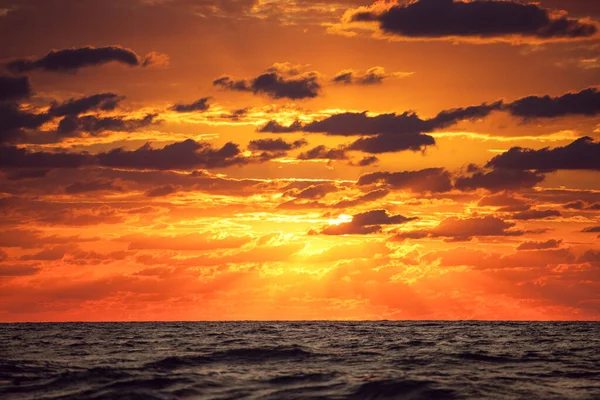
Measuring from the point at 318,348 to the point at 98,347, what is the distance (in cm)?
2238

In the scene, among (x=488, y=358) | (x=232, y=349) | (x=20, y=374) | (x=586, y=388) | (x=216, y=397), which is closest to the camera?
(x=216, y=397)

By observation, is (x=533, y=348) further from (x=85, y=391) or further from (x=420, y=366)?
(x=85, y=391)

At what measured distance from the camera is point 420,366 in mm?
44531

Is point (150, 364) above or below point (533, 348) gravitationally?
above

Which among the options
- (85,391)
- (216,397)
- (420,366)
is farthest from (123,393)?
(420,366)

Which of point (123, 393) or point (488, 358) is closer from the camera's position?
point (123, 393)

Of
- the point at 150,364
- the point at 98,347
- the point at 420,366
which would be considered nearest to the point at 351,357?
the point at 420,366

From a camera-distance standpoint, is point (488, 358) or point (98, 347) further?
point (98, 347)

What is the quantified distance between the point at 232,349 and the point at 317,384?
2269 cm

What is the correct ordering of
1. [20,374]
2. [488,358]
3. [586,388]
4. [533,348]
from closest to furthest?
[586,388] → [20,374] → [488,358] → [533,348]

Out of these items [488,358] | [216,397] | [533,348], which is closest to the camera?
[216,397]

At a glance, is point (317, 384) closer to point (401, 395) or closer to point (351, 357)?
point (401, 395)

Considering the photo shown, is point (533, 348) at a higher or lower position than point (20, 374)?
lower

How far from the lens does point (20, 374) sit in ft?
135
